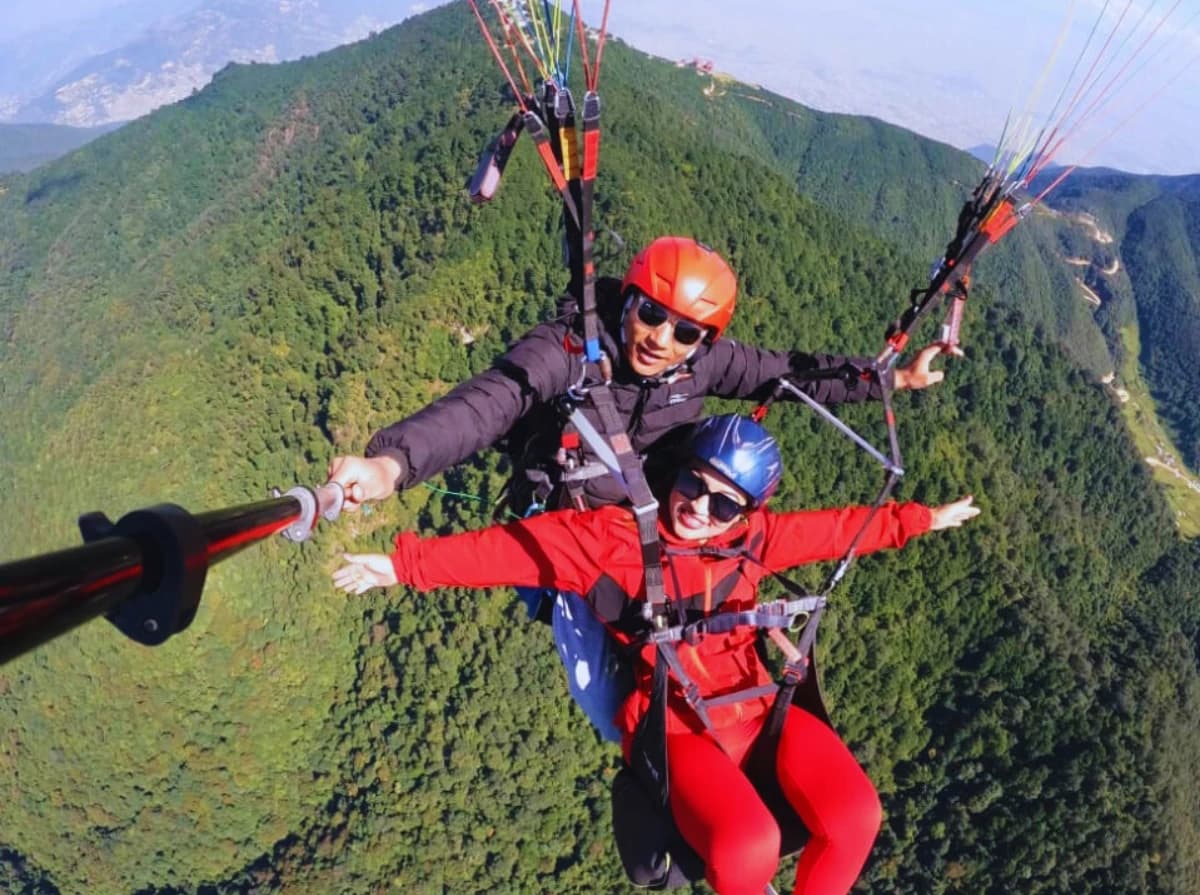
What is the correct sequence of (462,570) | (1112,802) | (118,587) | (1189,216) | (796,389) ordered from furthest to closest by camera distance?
1. (1189,216)
2. (1112,802)
3. (796,389)
4. (462,570)
5. (118,587)

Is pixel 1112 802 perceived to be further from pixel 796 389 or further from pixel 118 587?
pixel 118 587

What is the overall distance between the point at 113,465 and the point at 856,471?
3887 cm

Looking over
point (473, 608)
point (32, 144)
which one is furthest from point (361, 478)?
point (32, 144)

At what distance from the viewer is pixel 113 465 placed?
144 feet

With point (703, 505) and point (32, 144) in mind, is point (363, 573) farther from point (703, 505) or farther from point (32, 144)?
point (32, 144)

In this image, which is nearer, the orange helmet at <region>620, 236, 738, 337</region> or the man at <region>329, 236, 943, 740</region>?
the man at <region>329, 236, 943, 740</region>

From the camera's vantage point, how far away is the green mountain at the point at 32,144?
161125mm

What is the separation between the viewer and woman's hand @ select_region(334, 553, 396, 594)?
321cm

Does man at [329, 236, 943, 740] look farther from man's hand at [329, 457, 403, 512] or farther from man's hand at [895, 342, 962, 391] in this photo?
man's hand at [329, 457, 403, 512]

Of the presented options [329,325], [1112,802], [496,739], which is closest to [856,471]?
[1112,802]

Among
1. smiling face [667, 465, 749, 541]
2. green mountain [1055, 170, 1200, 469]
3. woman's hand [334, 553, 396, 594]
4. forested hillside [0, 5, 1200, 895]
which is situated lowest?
green mountain [1055, 170, 1200, 469]

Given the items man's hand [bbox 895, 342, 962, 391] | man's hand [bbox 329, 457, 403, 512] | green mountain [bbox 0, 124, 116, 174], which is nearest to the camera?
man's hand [bbox 329, 457, 403, 512]

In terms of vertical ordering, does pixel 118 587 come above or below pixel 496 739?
above

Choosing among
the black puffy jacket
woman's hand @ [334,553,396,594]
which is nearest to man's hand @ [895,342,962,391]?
the black puffy jacket
